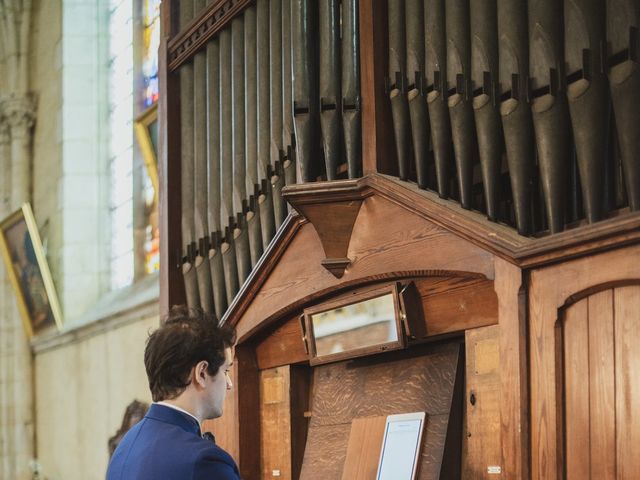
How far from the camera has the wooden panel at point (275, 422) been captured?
5504 millimetres

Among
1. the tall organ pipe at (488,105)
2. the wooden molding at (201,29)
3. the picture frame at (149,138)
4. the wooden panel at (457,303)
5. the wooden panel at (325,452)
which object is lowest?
the wooden panel at (325,452)

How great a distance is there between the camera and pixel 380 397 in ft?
16.3

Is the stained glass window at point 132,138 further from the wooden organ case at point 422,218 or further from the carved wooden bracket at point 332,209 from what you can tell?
the carved wooden bracket at point 332,209

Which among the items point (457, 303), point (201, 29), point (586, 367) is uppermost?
point (201, 29)

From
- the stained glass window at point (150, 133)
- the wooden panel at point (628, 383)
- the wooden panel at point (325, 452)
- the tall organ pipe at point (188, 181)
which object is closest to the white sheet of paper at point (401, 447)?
the wooden panel at point (325, 452)

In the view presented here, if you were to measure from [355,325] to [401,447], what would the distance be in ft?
1.81

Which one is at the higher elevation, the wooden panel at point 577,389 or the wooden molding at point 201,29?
the wooden molding at point 201,29

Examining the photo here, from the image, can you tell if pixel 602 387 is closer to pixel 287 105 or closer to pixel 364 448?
pixel 364 448

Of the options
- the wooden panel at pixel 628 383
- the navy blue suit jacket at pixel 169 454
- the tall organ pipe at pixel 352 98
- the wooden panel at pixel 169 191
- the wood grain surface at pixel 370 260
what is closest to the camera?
the navy blue suit jacket at pixel 169 454

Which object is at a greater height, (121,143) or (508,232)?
(121,143)

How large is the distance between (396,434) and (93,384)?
273 inches

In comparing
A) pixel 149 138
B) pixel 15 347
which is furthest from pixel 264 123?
pixel 15 347

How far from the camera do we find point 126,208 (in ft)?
39.7

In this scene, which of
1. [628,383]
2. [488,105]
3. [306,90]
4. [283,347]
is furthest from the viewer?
[283,347]
